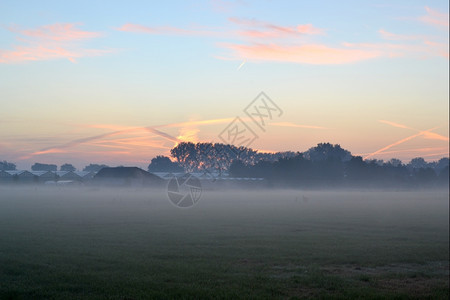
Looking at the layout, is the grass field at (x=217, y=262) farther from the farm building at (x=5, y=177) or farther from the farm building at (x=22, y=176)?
the farm building at (x=22, y=176)

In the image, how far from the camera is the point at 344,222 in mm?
41781

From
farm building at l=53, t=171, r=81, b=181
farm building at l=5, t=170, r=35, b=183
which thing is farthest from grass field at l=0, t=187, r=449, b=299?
farm building at l=53, t=171, r=81, b=181

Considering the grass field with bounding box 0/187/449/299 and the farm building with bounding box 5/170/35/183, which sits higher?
the farm building with bounding box 5/170/35/183

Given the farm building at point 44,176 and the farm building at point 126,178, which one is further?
the farm building at point 44,176

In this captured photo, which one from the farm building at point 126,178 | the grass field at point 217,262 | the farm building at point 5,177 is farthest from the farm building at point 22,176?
the grass field at point 217,262

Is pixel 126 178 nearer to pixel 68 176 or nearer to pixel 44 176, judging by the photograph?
pixel 68 176

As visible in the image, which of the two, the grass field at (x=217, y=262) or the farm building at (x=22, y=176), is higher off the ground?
the farm building at (x=22, y=176)

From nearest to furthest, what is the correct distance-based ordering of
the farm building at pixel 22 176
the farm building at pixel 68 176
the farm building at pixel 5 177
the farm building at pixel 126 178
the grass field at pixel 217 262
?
the grass field at pixel 217 262
the farm building at pixel 126 178
the farm building at pixel 5 177
the farm building at pixel 22 176
the farm building at pixel 68 176

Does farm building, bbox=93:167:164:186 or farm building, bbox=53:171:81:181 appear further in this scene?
farm building, bbox=53:171:81:181

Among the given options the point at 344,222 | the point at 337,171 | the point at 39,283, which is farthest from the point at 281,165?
the point at 39,283

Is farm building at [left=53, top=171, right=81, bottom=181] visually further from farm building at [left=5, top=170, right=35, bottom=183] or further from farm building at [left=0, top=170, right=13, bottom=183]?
farm building at [left=0, top=170, right=13, bottom=183]

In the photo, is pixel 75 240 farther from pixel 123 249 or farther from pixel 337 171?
pixel 337 171

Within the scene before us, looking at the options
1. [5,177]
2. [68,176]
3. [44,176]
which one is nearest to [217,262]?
[5,177]

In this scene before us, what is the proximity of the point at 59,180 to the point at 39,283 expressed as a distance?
150 meters
